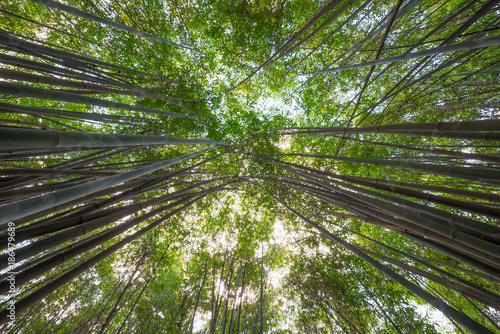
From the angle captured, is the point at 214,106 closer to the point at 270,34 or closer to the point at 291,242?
the point at 270,34

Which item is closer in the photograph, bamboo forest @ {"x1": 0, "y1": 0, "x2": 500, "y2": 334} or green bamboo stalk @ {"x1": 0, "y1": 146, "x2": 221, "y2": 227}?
green bamboo stalk @ {"x1": 0, "y1": 146, "x2": 221, "y2": 227}

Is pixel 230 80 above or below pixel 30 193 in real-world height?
above

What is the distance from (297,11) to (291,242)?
4390mm

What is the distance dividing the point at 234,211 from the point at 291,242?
147 cm

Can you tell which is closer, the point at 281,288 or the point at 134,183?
the point at 134,183

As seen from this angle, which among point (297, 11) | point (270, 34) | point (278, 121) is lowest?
point (278, 121)

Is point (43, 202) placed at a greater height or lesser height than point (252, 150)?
greater

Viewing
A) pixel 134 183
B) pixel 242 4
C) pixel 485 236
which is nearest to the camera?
pixel 485 236

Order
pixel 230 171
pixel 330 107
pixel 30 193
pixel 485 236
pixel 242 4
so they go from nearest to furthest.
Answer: pixel 485 236
pixel 30 193
pixel 242 4
pixel 330 107
pixel 230 171

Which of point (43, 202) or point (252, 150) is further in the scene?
point (252, 150)

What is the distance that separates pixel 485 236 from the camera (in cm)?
113

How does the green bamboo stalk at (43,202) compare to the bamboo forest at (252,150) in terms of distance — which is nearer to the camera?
the green bamboo stalk at (43,202)

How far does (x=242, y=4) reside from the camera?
3.27 m

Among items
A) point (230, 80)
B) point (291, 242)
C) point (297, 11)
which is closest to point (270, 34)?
point (297, 11)
